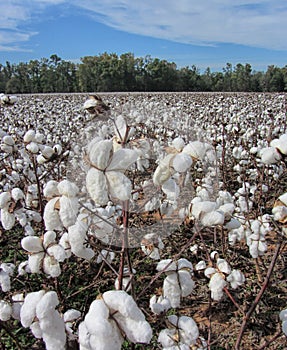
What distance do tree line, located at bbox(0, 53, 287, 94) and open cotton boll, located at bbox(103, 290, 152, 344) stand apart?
137 feet

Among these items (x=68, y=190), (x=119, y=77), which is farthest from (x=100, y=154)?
(x=119, y=77)

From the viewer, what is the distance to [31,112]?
11078mm

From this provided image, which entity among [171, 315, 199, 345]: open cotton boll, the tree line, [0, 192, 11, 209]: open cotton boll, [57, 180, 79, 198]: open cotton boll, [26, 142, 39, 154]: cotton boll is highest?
the tree line

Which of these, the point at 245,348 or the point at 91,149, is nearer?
the point at 91,149

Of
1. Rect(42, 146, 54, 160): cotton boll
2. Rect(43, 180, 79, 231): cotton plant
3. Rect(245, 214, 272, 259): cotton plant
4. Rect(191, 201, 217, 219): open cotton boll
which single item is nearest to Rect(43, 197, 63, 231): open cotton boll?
Rect(43, 180, 79, 231): cotton plant

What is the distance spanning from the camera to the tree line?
42.3 metres

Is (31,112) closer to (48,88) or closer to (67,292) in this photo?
(67,292)

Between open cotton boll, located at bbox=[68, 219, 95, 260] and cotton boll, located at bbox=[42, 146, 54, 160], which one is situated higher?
cotton boll, located at bbox=[42, 146, 54, 160]

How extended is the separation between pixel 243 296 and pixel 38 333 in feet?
6.68

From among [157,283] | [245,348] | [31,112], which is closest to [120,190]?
[245,348]

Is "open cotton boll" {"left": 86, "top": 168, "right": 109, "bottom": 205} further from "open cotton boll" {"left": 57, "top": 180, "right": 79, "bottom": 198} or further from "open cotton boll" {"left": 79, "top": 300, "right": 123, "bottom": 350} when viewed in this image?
"open cotton boll" {"left": 79, "top": 300, "right": 123, "bottom": 350}

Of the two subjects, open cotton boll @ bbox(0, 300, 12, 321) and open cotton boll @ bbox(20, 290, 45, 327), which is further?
open cotton boll @ bbox(0, 300, 12, 321)

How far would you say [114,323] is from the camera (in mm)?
786

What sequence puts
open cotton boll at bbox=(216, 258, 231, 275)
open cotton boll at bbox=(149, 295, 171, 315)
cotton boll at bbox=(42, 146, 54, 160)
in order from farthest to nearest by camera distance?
cotton boll at bbox=(42, 146, 54, 160) → open cotton boll at bbox=(216, 258, 231, 275) → open cotton boll at bbox=(149, 295, 171, 315)
